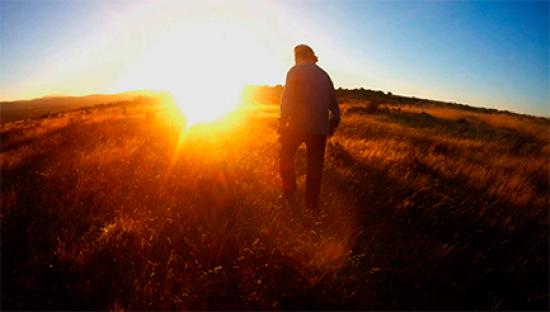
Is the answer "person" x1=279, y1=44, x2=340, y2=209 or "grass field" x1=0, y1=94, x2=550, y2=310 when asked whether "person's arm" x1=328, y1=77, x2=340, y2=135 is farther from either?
"grass field" x1=0, y1=94, x2=550, y2=310

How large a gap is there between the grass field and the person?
54 cm

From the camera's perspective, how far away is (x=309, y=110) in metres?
4.54

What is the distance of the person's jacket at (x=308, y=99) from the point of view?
4551 millimetres

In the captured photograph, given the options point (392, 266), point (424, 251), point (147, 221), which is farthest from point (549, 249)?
point (147, 221)

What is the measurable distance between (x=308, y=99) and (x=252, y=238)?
2007mm

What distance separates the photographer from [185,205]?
4.32 m

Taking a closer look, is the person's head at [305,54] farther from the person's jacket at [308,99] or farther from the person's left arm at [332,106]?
the person's left arm at [332,106]

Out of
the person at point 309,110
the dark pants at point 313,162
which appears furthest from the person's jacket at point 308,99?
the dark pants at point 313,162

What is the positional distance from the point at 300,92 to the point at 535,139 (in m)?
15.9

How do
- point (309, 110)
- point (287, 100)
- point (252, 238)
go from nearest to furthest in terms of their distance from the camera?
point (252, 238) → point (309, 110) → point (287, 100)

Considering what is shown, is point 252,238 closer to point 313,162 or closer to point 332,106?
point 313,162

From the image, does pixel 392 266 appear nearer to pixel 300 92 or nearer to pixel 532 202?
pixel 300 92

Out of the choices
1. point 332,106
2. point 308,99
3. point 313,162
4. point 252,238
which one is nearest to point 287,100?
point 308,99

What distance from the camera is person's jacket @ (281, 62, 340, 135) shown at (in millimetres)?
4551
